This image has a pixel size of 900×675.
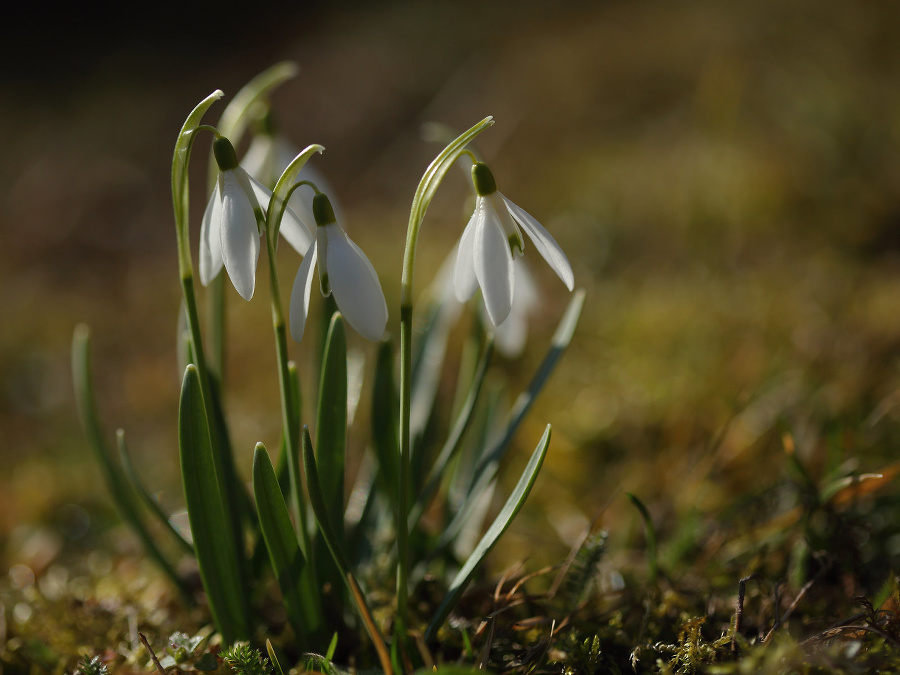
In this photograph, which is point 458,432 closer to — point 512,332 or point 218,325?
point 512,332

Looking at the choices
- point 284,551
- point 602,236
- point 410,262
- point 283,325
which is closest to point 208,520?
point 284,551

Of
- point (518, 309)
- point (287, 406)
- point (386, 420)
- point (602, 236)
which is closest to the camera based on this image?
point (287, 406)

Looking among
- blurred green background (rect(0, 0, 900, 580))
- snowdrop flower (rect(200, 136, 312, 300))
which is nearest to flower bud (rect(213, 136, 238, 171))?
snowdrop flower (rect(200, 136, 312, 300))

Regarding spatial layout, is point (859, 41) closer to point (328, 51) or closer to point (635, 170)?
point (635, 170)

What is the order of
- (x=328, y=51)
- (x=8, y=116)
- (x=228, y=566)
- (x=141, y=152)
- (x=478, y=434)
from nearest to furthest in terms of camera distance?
(x=228, y=566) → (x=478, y=434) → (x=141, y=152) → (x=8, y=116) → (x=328, y=51)

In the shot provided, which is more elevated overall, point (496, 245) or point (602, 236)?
point (496, 245)

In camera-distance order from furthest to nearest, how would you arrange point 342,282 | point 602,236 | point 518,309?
point 602,236, point 518,309, point 342,282

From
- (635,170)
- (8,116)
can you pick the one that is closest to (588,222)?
(635,170)

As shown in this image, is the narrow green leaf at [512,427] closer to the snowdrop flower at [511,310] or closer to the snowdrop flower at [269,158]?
the snowdrop flower at [511,310]
